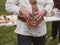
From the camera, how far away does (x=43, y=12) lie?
8.00 feet

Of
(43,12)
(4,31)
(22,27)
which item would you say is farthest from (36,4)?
(4,31)

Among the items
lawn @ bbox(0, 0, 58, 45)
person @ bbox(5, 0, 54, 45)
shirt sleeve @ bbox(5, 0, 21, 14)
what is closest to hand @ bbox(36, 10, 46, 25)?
person @ bbox(5, 0, 54, 45)

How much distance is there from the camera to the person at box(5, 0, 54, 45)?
2.40 m

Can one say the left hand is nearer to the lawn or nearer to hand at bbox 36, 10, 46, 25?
hand at bbox 36, 10, 46, 25

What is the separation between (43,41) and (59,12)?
1730 millimetres

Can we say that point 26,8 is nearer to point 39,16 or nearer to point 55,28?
point 39,16

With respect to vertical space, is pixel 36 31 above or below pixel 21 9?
below

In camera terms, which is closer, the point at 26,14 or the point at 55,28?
the point at 26,14

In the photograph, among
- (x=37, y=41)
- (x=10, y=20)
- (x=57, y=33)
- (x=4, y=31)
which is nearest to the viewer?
(x=37, y=41)

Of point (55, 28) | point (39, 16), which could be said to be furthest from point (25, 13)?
point (55, 28)

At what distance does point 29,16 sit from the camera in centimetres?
236

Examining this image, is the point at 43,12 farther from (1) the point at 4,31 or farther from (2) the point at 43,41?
(1) the point at 4,31

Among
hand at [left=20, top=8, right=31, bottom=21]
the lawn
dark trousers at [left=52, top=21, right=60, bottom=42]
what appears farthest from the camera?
the lawn

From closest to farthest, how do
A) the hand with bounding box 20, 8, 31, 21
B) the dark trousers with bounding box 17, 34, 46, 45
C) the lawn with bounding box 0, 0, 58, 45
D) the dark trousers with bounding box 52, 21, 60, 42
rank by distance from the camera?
the hand with bounding box 20, 8, 31, 21 < the dark trousers with bounding box 17, 34, 46, 45 < the dark trousers with bounding box 52, 21, 60, 42 < the lawn with bounding box 0, 0, 58, 45
